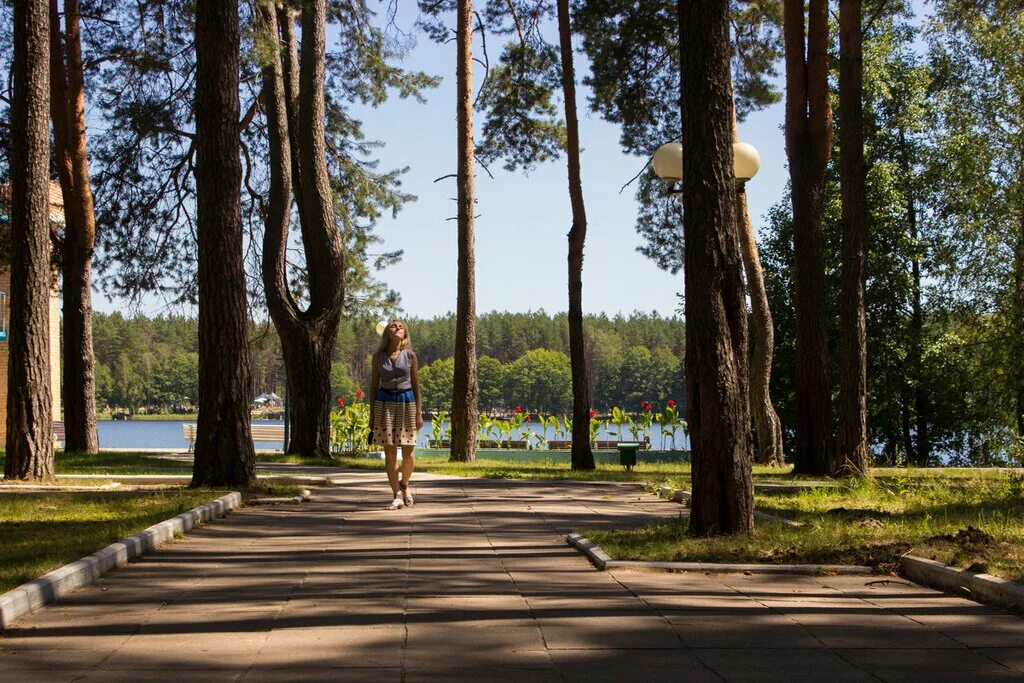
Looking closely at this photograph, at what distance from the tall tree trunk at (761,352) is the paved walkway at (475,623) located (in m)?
15.6

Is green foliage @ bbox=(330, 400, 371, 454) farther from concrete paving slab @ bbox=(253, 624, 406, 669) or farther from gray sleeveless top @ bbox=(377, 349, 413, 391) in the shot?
concrete paving slab @ bbox=(253, 624, 406, 669)

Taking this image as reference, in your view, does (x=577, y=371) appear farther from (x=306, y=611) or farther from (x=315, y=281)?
(x=306, y=611)

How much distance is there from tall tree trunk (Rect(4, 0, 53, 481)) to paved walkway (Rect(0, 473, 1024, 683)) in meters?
5.59

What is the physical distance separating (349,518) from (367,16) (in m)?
16.3

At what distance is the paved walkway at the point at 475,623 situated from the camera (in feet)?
14.8

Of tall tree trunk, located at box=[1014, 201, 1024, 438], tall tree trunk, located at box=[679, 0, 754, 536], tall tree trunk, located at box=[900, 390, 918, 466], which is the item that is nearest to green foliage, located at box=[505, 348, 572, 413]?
tall tree trunk, located at box=[900, 390, 918, 466]

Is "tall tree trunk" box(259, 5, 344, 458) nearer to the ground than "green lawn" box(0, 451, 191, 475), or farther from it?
farther from it

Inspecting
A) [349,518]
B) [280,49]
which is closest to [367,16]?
[280,49]

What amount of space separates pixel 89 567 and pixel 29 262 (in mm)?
7484

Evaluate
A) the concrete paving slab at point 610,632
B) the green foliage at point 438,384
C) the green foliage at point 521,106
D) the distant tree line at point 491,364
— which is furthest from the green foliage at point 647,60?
the green foliage at point 438,384

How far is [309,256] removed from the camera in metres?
20.9

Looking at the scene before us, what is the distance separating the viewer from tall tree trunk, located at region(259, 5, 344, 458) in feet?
66.2

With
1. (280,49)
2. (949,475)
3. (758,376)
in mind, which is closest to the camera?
(949,475)

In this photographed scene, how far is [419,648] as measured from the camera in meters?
4.84
